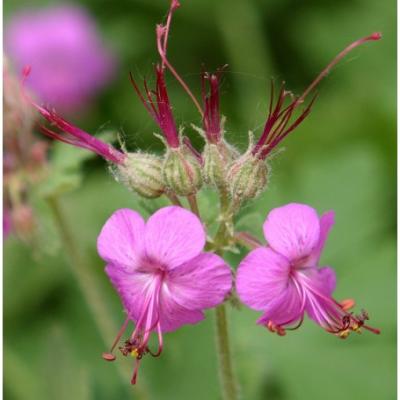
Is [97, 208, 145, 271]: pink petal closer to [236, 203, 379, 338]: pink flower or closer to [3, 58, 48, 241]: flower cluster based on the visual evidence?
[236, 203, 379, 338]: pink flower

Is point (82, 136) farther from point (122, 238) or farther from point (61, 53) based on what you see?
point (61, 53)

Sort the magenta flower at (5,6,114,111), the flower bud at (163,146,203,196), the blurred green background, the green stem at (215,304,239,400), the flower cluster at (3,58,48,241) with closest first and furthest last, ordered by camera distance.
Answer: the flower bud at (163,146,203,196), the green stem at (215,304,239,400), the flower cluster at (3,58,48,241), the blurred green background, the magenta flower at (5,6,114,111)

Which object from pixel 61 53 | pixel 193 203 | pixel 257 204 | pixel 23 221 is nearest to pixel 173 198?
pixel 193 203

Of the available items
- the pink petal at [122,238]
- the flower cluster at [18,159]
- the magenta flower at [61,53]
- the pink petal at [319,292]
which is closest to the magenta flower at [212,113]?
the pink petal at [122,238]

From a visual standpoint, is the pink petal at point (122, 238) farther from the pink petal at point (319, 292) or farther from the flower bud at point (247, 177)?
the pink petal at point (319, 292)

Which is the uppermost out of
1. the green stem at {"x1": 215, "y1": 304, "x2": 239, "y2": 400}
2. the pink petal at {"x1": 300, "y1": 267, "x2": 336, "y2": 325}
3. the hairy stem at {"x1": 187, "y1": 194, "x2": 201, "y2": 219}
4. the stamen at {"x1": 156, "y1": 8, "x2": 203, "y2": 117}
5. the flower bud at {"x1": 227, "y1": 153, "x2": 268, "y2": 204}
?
the stamen at {"x1": 156, "y1": 8, "x2": 203, "y2": 117}

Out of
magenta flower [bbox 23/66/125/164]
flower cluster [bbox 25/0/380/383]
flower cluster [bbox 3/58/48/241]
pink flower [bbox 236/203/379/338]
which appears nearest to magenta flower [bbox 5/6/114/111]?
flower cluster [bbox 3/58/48/241]

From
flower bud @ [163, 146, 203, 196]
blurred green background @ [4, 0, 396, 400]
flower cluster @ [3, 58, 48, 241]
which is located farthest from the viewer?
blurred green background @ [4, 0, 396, 400]

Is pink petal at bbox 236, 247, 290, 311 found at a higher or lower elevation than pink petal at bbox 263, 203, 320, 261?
lower

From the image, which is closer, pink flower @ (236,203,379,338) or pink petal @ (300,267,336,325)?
pink flower @ (236,203,379,338)
